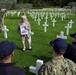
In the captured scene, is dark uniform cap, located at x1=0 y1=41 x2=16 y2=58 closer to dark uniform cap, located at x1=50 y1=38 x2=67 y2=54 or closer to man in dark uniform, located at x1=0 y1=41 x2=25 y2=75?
man in dark uniform, located at x1=0 y1=41 x2=25 y2=75

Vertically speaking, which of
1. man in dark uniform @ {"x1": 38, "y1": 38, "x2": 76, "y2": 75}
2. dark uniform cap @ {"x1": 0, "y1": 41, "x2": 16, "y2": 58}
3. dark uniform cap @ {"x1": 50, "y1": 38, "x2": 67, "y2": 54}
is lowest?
man in dark uniform @ {"x1": 38, "y1": 38, "x2": 76, "y2": 75}

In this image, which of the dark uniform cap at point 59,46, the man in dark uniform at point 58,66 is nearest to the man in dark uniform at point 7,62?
the man in dark uniform at point 58,66

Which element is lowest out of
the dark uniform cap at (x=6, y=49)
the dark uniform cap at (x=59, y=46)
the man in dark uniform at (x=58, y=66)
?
the man in dark uniform at (x=58, y=66)

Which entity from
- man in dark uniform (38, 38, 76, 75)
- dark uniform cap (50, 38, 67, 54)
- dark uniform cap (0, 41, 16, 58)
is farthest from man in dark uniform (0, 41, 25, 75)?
dark uniform cap (50, 38, 67, 54)

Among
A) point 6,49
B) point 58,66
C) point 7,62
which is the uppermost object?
point 6,49

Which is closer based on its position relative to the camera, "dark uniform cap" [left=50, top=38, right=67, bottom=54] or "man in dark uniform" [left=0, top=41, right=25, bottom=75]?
"man in dark uniform" [left=0, top=41, right=25, bottom=75]

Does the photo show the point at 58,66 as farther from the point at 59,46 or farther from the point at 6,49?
the point at 6,49

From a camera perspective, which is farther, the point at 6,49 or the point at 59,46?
the point at 59,46

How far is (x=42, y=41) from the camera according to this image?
1317 centimetres

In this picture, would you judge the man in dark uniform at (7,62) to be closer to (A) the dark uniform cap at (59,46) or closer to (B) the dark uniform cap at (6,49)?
(B) the dark uniform cap at (6,49)

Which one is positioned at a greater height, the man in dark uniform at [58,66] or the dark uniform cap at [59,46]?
the dark uniform cap at [59,46]

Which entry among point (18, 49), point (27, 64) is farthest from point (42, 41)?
point (27, 64)

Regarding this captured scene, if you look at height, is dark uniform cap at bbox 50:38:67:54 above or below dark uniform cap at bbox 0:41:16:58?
below

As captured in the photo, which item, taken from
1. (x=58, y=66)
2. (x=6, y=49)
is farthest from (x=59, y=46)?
(x=6, y=49)
